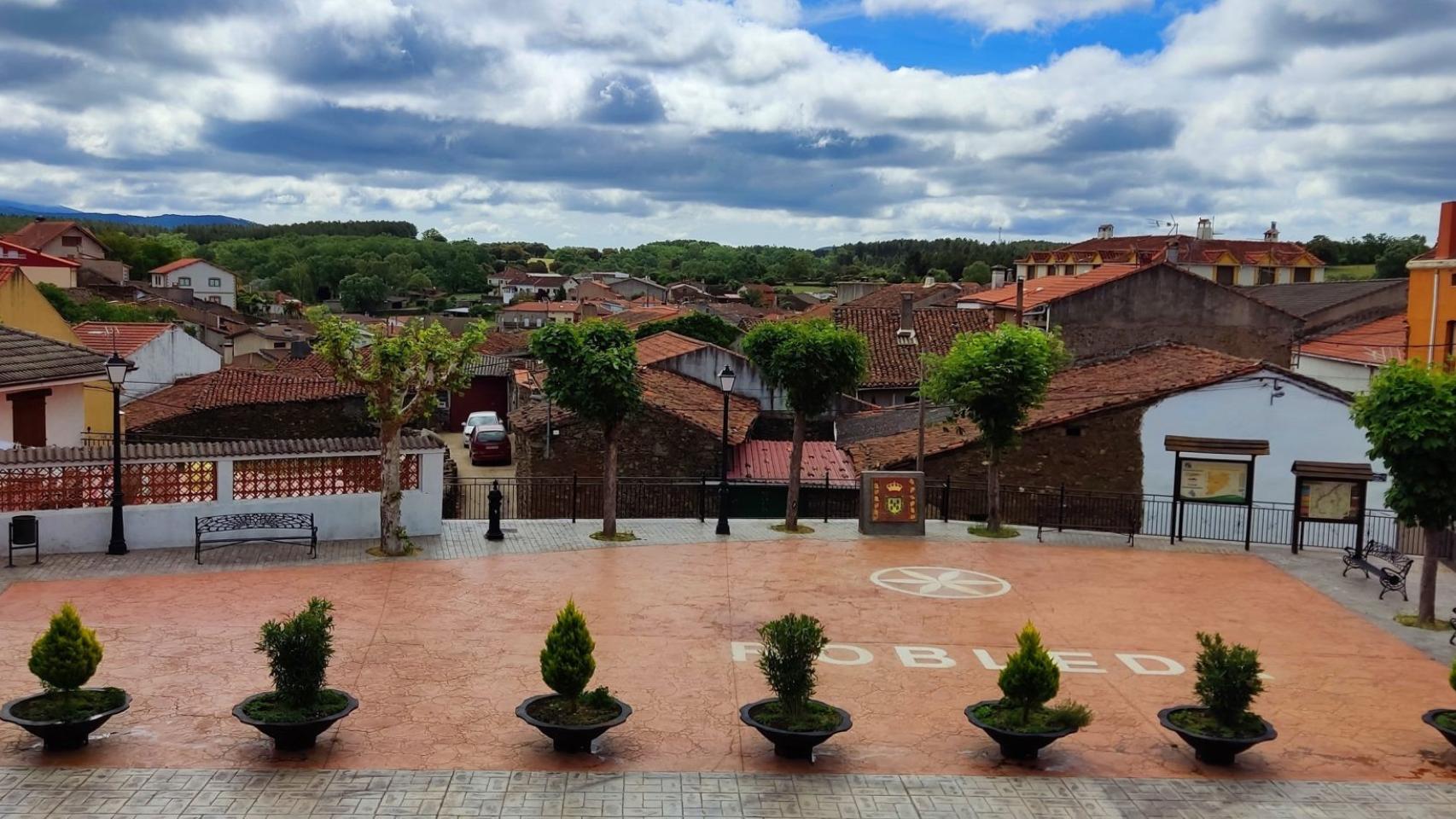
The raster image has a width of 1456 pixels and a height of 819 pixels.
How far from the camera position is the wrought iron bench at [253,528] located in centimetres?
1762

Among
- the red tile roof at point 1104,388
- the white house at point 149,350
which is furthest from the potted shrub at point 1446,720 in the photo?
the white house at point 149,350

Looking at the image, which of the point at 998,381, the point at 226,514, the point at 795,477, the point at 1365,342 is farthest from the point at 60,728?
the point at 1365,342

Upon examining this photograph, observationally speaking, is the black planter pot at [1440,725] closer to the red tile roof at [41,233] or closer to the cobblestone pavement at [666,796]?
the cobblestone pavement at [666,796]

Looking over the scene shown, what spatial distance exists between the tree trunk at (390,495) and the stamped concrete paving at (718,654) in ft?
2.58

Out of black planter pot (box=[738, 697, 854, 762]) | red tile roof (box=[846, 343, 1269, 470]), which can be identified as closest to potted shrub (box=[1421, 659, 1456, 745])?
black planter pot (box=[738, 697, 854, 762])

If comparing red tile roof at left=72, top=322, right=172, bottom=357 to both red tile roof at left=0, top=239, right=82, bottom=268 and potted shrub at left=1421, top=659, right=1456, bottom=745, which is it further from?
potted shrub at left=1421, top=659, right=1456, bottom=745

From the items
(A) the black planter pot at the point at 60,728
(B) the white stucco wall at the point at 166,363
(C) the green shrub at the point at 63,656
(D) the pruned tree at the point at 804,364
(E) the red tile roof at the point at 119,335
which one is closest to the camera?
(A) the black planter pot at the point at 60,728

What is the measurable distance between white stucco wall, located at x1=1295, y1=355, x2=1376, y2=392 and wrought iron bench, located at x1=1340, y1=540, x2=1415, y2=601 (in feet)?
55.3

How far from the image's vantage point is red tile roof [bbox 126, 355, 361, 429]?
110 feet

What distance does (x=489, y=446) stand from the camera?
37.1 metres

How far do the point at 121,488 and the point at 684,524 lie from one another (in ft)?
30.9

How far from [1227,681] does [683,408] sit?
1931 centimetres

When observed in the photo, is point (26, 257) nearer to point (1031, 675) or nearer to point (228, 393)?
point (228, 393)

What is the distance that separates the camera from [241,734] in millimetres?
10156
